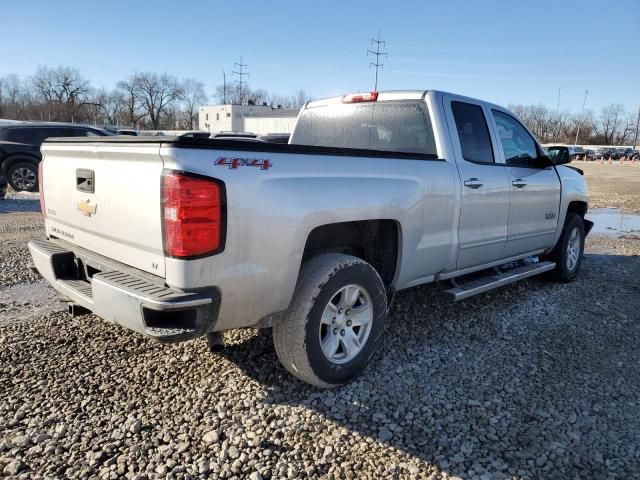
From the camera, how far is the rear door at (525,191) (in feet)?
15.6

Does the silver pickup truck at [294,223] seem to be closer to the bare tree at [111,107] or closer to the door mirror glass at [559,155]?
the door mirror glass at [559,155]

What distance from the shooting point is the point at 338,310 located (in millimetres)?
3219

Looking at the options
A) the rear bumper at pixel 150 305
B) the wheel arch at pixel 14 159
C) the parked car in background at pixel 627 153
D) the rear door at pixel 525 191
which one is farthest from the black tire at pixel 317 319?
the parked car in background at pixel 627 153

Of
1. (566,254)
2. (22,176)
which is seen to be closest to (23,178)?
(22,176)

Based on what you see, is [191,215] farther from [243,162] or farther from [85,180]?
[85,180]

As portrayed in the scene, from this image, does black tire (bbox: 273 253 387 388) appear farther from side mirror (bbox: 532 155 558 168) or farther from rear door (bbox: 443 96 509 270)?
side mirror (bbox: 532 155 558 168)

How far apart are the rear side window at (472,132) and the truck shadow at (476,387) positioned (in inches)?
59.7

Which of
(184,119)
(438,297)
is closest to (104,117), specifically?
(184,119)

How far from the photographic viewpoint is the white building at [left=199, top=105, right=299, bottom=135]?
6906cm

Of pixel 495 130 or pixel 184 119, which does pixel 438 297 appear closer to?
pixel 495 130

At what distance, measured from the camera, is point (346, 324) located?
3.28 meters

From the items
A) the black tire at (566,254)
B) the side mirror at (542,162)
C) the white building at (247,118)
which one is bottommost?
the black tire at (566,254)

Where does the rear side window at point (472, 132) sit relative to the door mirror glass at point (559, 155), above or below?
above

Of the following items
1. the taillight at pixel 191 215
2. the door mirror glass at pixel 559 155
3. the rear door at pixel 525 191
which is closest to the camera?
the taillight at pixel 191 215
